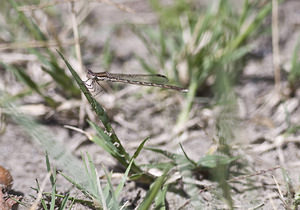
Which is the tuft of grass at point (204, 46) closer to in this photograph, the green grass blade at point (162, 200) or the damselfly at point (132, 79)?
the damselfly at point (132, 79)

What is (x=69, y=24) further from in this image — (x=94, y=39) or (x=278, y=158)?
(x=278, y=158)

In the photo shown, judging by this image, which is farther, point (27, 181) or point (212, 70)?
point (212, 70)

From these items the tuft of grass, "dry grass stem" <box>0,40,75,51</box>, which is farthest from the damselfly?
"dry grass stem" <box>0,40,75,51</box>

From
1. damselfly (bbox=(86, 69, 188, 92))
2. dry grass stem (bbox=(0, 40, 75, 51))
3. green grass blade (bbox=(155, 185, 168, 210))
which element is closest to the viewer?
green grass blade (bbox=(155, 185, 168, 210))

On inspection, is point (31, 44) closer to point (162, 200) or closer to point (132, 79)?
point (132, 79)

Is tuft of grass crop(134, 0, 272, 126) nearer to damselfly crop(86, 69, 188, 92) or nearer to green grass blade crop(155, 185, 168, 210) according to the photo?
damselfly crop(86, 69, 188, 92)

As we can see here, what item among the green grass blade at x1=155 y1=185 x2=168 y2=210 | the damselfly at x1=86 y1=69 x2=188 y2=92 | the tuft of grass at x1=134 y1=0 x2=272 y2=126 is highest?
the tuft of grass at x1=134 y1=0 x2=272 y2=126

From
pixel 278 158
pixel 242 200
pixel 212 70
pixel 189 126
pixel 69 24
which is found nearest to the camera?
pixel 242 200

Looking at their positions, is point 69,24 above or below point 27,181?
above

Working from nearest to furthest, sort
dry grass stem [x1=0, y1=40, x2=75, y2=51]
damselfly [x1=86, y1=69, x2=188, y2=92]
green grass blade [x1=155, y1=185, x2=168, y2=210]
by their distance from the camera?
green grass blade [x1=155, y1=185, x2=168, y2=210] → damselfly [x1=86, y1=69, x2=188, y2=92] → dry grass stem [x1=0, y1=40, x2=75, y2=51]

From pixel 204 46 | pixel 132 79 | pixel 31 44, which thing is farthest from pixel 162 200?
pixel 31 44

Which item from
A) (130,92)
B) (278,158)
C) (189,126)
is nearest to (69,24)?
(130,92)
